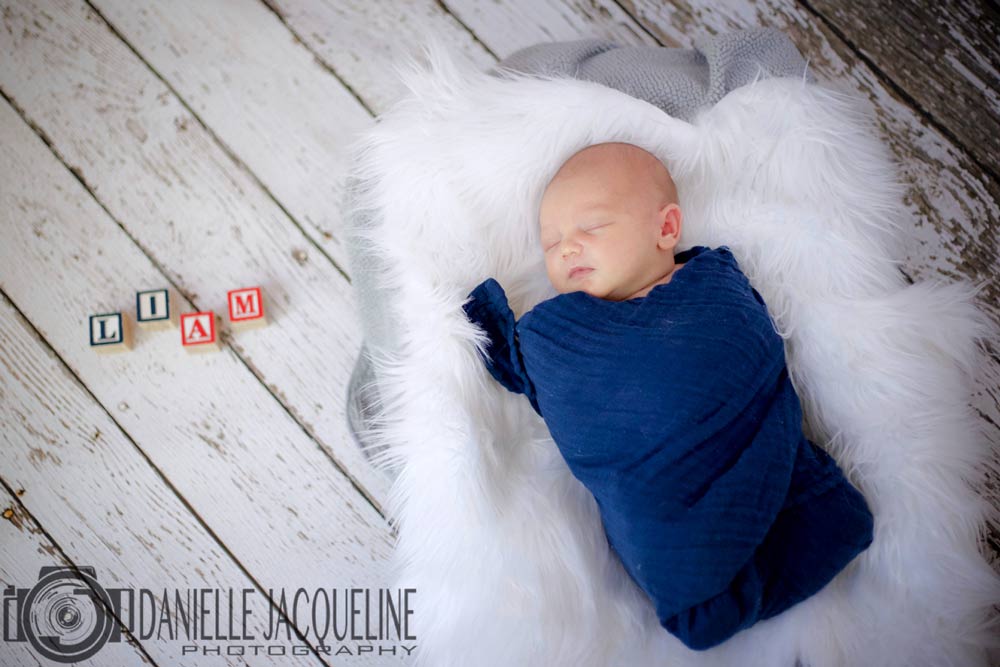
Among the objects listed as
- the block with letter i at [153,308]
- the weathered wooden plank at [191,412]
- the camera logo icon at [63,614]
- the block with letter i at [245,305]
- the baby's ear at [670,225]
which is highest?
the baby's ear at [670,225]

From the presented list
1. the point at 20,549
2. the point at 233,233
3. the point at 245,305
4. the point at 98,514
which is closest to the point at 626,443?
the point at 245,305

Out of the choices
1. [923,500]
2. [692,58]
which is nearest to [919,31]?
[692,58]

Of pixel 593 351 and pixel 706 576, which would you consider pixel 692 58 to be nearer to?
pixel 593 351

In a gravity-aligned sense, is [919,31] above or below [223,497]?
above

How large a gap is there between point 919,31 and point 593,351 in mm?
978

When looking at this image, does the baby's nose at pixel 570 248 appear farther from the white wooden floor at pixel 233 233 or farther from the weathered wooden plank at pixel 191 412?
the weathered wooden plank at pixel 191 412

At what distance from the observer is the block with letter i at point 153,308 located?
1.15 m

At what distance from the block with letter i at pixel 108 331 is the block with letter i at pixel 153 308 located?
0.03 metres

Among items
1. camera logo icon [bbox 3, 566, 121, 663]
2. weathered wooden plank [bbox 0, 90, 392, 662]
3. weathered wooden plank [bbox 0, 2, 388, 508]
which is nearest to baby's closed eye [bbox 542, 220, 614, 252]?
weathered wooden plank [bbox 0, 2, 388, 508]

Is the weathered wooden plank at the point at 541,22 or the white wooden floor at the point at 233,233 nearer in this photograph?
the white wooden floor at the point at 233,233

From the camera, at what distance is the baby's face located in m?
0.89

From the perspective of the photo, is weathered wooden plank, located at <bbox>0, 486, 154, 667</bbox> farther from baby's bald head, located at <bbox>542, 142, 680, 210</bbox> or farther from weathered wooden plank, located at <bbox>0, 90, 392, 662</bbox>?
baby's bald head, located at <bbox>542, 142, 680, 210</bbox>

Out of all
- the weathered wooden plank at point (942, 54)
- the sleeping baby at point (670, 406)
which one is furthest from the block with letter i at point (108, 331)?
the weathered wooden plank at point (942, 54)

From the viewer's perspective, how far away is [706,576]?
0.78m
